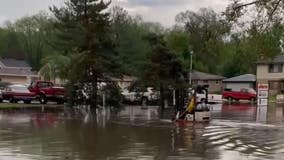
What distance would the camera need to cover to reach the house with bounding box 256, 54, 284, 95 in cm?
7744

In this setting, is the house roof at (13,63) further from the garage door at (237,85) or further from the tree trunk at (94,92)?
the tree trunk at (94,92)

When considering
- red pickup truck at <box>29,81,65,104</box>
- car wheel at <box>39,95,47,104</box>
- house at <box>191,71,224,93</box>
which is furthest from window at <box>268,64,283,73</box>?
car wheel at <box>39,95,47,104</box>

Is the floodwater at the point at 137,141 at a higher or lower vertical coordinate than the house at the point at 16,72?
lower

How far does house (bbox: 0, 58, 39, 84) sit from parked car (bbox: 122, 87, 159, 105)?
51.1 meters

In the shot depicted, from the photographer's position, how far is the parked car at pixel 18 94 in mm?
44344

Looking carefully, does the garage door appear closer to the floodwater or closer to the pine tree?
the pine tree

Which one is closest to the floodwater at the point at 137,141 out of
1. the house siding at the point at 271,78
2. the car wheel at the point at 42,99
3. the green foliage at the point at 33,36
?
the car wheel at the point at 42,99

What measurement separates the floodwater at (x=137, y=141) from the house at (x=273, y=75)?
52.9m

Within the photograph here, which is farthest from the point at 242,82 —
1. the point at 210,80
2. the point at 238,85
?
the point at 210,80

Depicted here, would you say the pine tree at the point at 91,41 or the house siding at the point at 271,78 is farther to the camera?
the house siding at the point at 271,78

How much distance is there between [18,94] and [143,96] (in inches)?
403

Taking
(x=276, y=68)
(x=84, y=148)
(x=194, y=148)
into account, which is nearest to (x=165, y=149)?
(x=194, y=148)

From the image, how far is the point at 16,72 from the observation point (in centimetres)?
9881

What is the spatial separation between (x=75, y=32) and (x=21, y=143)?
2485 cm
